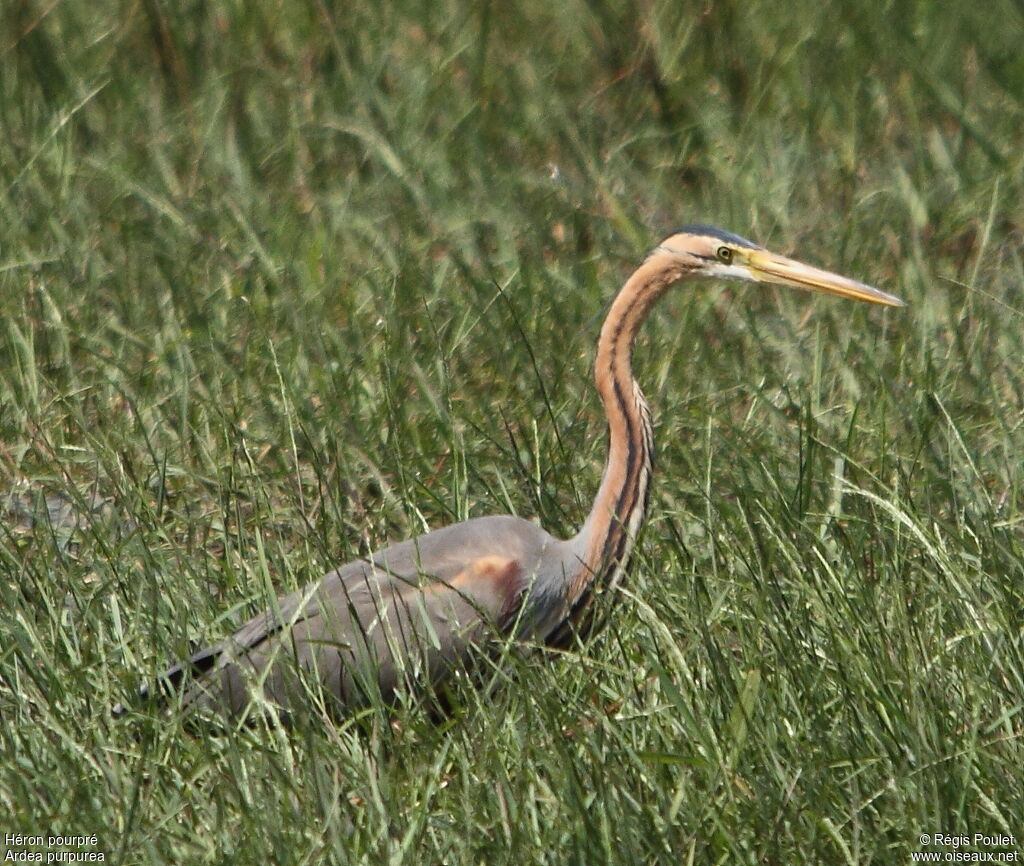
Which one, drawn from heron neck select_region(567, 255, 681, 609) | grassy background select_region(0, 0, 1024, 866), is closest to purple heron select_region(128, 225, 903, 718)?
heron neck select_region(567, 255, 681, 609)

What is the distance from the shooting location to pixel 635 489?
4016mm

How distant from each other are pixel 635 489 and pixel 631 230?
1969 millimetres

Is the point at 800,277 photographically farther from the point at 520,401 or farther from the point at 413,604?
the point at 413,604

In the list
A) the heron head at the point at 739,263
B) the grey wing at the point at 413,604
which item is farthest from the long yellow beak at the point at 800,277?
the grey wing at the point at 413,604

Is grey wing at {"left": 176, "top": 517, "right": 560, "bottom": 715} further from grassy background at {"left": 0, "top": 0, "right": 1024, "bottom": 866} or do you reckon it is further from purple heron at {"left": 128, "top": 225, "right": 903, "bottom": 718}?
grassy background at {"left": 0, "top": 0, "right": 1024, "bottom": 866}

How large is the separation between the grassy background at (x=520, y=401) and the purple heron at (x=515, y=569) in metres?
0.13

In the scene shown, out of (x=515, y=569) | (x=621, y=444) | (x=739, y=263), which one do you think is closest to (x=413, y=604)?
(x=515, y=569)

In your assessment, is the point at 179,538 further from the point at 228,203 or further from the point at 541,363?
the point at 228,203

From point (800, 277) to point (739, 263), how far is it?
15 cm

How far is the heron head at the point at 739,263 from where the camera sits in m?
4.17

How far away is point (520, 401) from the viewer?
4914mm

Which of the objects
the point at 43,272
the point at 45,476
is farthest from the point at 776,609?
the point at 43,272

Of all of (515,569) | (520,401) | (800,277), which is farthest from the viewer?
(520,401)

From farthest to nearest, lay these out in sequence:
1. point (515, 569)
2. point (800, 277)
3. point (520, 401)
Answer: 1. point (520, 401)
2. point (800, 277)
3. point (515, 569)
